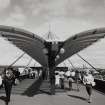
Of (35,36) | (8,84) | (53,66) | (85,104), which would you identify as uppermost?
(35,36)

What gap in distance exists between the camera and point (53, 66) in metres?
20.3

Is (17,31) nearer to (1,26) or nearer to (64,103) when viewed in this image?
(1,26)

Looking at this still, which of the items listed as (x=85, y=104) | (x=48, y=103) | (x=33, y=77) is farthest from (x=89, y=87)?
(x=33, y=77)

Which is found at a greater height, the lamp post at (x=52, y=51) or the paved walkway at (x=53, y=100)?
the lamp post at (x=52, y=51)

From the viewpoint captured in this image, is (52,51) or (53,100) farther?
(52,51)

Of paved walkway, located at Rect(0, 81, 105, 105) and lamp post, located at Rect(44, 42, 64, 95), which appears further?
lamp post, located at Rect(44, 42, 64, 95)

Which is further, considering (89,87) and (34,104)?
(89,87)

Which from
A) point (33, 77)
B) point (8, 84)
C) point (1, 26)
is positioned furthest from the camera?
point (33, 77)

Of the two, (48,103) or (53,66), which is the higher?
(53,66)

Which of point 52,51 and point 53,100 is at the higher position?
point 52,51

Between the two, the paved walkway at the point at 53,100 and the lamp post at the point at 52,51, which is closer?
the paved walkway at the point at 53,100

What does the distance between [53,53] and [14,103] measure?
258 inches

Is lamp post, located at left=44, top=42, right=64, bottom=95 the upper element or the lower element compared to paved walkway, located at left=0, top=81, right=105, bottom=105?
upper

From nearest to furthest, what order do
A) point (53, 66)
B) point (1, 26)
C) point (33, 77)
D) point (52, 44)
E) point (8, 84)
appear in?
point (8, 84) → point (1, 26) → point (52, 44) → point (53, 66) → point (33, 77)
